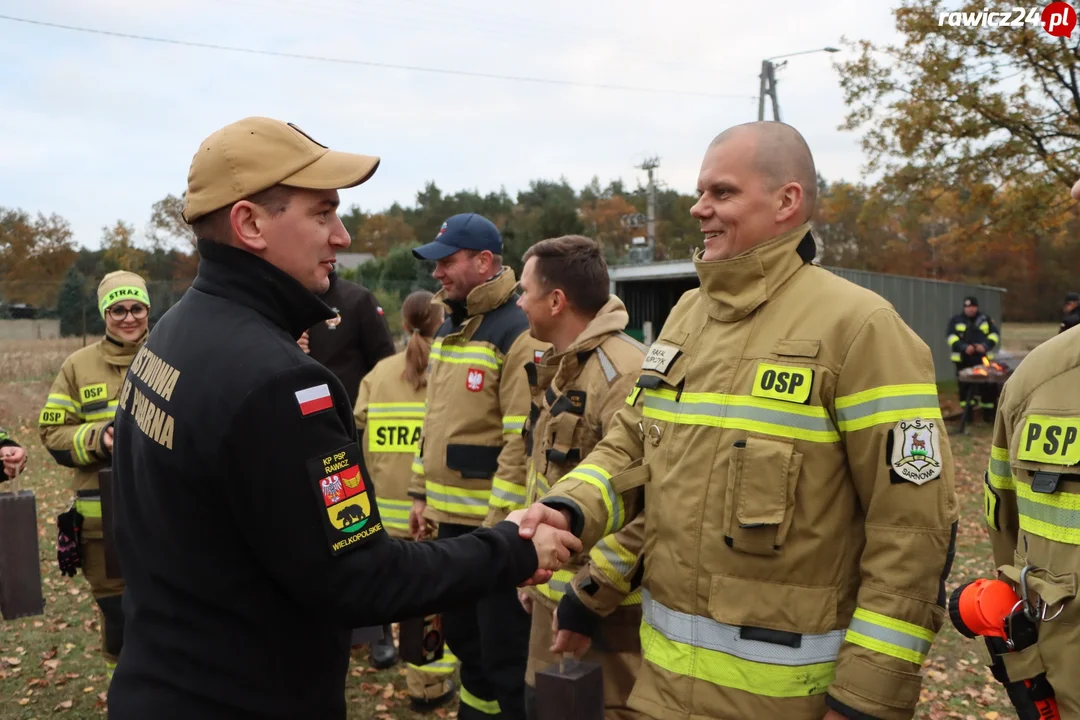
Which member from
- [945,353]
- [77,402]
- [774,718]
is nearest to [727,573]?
[774,718]

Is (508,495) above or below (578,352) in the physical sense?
below

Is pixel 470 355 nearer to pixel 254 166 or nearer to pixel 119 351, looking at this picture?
pixel 119 351

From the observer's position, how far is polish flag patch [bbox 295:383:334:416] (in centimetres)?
206

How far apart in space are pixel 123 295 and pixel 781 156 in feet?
14.2

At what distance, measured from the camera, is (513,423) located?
4.69 metres

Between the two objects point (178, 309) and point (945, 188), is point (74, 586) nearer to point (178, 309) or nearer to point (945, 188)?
point (178, 309)

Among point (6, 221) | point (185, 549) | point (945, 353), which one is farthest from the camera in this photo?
point (6, 221)

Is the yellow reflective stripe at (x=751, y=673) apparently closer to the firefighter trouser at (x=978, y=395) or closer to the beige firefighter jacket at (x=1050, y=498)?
the beige firefighter jacket at (x=1050, y=498)


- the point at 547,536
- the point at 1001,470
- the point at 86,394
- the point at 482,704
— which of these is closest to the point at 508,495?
the point at 482,704

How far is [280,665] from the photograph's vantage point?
216 centimetres

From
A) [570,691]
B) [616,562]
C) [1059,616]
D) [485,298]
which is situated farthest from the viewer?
[485,298]

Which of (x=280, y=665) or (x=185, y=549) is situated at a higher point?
(x=185, y=549)

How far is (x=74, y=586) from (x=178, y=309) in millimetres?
7415

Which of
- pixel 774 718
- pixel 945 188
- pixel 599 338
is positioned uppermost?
pixel 945 188
